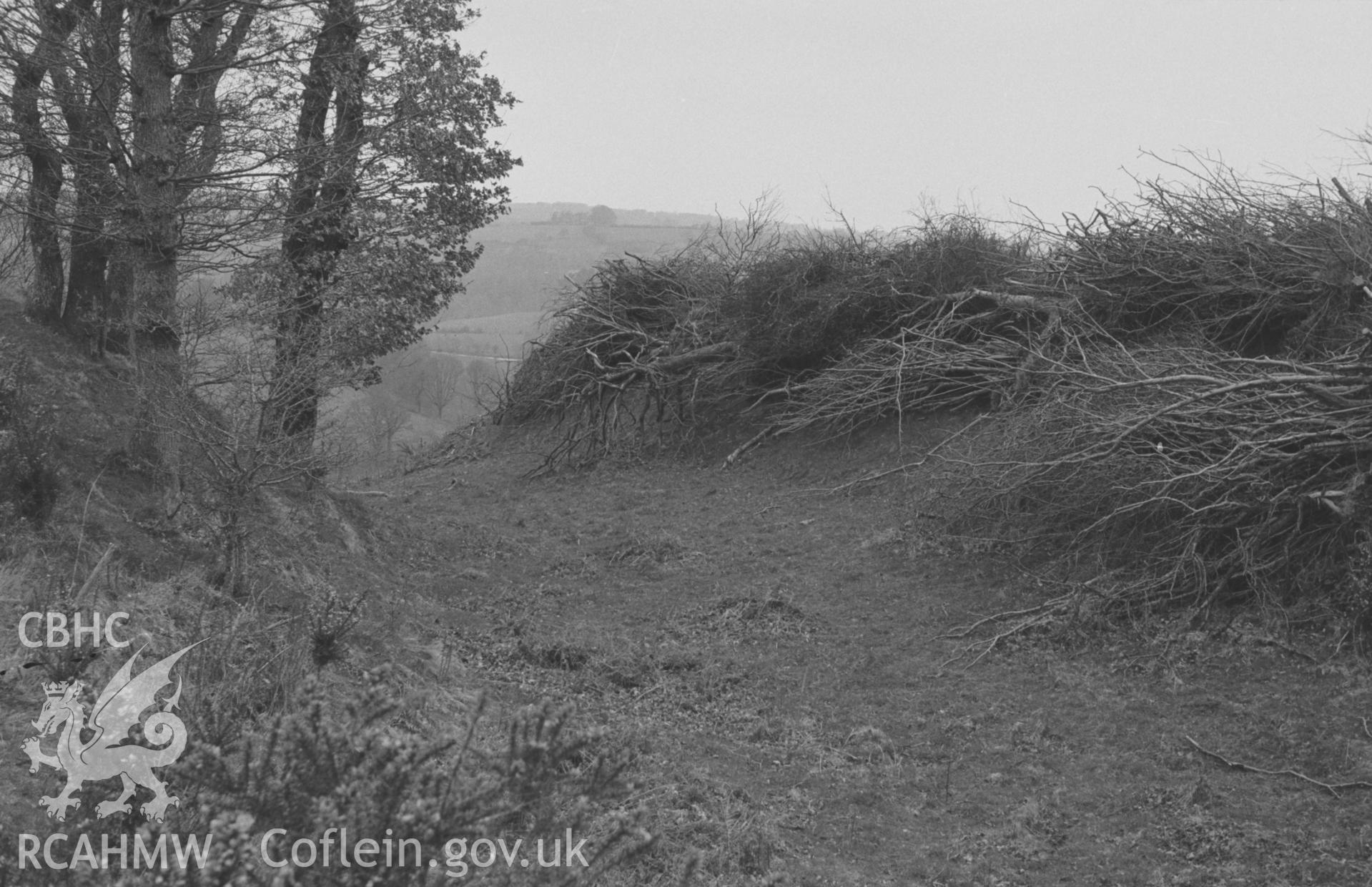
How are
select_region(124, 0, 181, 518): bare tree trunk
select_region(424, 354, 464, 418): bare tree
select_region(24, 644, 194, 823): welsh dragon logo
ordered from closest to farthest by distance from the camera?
1. select_region(24, 644, 194, 823): welsh dragon logo
2. select_region(124, 0, 181, 518): bare tree trunk
3. select_region(424, 354, 464, 418): bare tree

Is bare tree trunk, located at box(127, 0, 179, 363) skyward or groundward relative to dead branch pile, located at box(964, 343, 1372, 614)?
skyward

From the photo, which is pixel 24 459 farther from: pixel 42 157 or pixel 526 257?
pixel 526 257

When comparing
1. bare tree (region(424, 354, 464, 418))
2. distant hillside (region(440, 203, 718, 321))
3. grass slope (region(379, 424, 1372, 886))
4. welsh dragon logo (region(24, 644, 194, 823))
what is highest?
distant hillside (region(440, 203, 718, 321))

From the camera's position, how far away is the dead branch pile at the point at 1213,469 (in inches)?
241

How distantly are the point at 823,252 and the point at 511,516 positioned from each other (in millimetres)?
5420

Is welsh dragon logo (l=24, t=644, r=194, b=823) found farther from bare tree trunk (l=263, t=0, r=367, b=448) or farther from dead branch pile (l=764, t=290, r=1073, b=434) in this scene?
dead branch pile (l=764, t=290, r=1073, b=434)

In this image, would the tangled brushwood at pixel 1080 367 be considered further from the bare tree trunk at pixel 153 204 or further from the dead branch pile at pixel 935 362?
the bare tree trunk at pixel 153 204

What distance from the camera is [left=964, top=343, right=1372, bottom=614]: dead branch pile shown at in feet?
20.1

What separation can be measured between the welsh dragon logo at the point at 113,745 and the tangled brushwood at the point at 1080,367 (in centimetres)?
572

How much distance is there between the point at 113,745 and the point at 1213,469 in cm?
606

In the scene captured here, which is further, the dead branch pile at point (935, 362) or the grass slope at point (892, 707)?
the dead branch pile at point (935, 362)

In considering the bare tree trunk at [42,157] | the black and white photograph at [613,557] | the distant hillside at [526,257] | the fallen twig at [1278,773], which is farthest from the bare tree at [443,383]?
the fallen twig at [1278,773]

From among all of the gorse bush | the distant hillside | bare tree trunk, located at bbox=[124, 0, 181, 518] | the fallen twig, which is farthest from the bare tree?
the gorse bush

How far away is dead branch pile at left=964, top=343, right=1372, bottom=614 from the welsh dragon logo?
570cm
